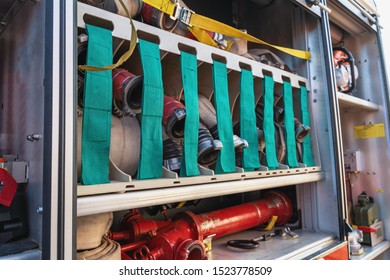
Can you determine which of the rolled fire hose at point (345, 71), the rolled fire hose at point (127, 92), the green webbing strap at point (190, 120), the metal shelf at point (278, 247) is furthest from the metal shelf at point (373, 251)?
the rolled fire hose at point (127, 92)

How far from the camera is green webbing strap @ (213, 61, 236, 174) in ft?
3.00

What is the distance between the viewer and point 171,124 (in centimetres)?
79

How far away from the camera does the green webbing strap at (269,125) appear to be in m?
1.10

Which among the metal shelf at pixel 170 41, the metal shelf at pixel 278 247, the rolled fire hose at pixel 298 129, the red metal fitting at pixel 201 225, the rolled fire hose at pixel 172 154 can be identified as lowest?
the metal shelf at pixel 278 247

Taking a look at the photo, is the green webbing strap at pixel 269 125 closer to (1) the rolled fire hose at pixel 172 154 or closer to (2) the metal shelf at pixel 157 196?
(2) the metal shelf at pixel 157 196

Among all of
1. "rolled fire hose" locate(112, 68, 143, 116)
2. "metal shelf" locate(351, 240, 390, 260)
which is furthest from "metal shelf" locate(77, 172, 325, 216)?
"metal shelf" locate(351, 240, 390, 260)

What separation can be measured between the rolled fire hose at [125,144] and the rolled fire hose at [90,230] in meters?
0.14

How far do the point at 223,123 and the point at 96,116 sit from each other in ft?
1.40

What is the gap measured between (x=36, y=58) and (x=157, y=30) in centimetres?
33

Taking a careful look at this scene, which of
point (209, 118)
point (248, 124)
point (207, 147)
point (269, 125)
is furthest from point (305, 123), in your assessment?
point (207, 147)

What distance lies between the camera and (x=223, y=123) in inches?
36.8

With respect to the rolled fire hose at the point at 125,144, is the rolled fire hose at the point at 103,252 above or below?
below
